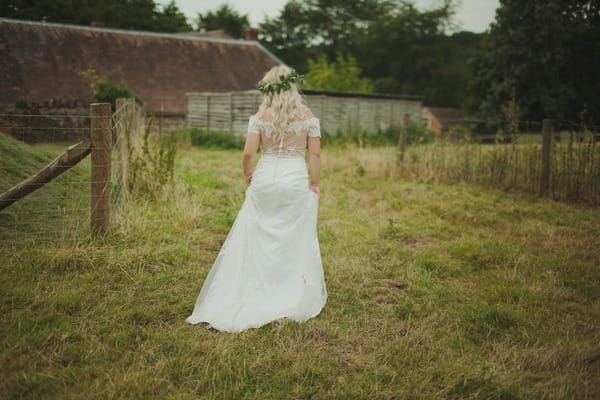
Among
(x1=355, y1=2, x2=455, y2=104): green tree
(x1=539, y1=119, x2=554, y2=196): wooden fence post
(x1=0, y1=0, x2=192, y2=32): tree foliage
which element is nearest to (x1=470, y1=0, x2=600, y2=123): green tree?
(x1=355, y1=2, x2=455, y2=104): green tree

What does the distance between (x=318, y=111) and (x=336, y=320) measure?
59.0 ft

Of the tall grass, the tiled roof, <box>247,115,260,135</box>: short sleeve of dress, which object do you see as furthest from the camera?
the tiled roof

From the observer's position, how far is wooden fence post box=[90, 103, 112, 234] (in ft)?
17.3

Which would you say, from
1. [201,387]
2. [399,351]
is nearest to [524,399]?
[399,351]

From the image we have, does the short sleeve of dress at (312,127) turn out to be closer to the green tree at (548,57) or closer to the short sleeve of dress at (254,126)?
the short sleeve of dress at (254,126)

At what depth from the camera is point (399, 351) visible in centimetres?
343

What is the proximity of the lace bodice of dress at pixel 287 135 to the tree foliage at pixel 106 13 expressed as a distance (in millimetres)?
37893

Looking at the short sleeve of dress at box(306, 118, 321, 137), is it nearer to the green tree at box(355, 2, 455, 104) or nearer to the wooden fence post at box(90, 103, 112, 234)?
the wooden fence post at box(90, 103, 112, 234)

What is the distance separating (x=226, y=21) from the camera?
184 ft

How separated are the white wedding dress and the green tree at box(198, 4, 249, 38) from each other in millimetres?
55662

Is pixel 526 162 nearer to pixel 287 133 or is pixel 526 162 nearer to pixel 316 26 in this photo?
pixel 287 133

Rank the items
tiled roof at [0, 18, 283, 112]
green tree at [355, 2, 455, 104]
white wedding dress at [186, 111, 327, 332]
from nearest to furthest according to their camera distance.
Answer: white wedding dress at [186, 111, 327, 332] → tiled roof at [0, 18, 283, 112] → green tree at [355, 2, 455, 104]

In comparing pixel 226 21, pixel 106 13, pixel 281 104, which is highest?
pixel 226 21

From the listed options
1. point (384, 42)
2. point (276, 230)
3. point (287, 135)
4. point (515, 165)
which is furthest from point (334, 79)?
point (276, 230)
